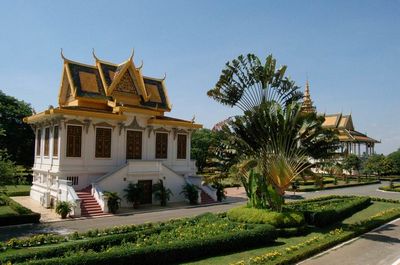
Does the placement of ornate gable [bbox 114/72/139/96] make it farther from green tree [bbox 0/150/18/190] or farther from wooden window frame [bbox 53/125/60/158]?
green tree [bbox 0/150/18/190]

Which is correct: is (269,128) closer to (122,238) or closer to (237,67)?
(237,67)

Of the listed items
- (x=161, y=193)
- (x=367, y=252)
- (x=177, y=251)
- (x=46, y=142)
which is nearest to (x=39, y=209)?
(x=46, y=142)

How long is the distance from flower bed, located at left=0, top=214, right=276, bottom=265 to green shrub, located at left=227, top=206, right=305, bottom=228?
127 centimetres

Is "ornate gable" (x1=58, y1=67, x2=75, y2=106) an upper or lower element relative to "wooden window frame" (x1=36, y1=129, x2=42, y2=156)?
upper

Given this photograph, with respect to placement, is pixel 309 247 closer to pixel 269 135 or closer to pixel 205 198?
pixel 269 135

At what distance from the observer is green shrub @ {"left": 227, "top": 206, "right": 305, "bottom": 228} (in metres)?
14.7

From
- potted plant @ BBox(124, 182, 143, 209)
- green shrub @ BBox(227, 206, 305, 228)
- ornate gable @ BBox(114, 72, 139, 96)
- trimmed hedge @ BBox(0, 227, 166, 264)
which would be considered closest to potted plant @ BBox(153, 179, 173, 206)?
potted plant @ BBox(124, 182, 143, 209)

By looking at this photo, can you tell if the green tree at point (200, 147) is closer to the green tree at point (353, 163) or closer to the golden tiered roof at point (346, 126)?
the green tree at point (353, 163)

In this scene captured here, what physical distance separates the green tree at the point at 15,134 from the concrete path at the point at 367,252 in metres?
32.8

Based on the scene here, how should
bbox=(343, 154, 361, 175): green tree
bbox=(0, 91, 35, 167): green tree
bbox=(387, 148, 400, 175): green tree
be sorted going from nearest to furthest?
bbox=(0, 91, 35, 167): green tree → bbox=(343, 154, 361, 175): green tree → bbox=(387, 148, 400, 175): green tree

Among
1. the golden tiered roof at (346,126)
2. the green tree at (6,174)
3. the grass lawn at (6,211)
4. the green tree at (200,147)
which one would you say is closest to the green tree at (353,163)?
the golden tiered roof at (346,126)

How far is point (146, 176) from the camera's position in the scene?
23.5 metres

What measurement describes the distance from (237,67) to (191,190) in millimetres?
10387

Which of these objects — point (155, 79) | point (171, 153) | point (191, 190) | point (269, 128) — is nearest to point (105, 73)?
point (155, 79)
